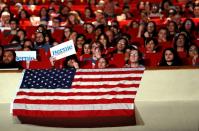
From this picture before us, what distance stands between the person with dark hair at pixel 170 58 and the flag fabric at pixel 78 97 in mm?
511

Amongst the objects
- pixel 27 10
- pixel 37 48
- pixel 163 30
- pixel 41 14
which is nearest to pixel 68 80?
pixel 37 48

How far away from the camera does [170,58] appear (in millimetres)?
8156

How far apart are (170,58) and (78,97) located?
1.50 metres

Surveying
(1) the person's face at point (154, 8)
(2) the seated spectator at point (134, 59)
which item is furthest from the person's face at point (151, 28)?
(1) the person's face at point (154, 8)

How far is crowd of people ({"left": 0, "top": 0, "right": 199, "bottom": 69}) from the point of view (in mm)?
8477

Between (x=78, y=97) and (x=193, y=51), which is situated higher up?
(x=193, y=51)

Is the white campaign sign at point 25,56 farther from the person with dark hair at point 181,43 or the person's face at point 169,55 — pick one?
the person with dark hair at point 181,43

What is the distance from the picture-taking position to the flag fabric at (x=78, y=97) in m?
7.68

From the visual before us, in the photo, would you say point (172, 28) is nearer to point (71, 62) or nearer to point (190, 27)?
point (190, 27)

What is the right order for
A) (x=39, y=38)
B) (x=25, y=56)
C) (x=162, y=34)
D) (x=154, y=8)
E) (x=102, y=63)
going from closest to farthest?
(x=25, y=56)
(x=102, y=63)
(x=162, y=34)
(x=39, y=38)
(x=154, y=8)

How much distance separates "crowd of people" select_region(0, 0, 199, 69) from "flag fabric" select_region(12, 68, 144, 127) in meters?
0.40

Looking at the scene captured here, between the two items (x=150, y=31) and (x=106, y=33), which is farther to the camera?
(x=150, y=31)

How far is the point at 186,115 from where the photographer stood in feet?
25.0

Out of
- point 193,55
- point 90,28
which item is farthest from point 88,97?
point 90,28
